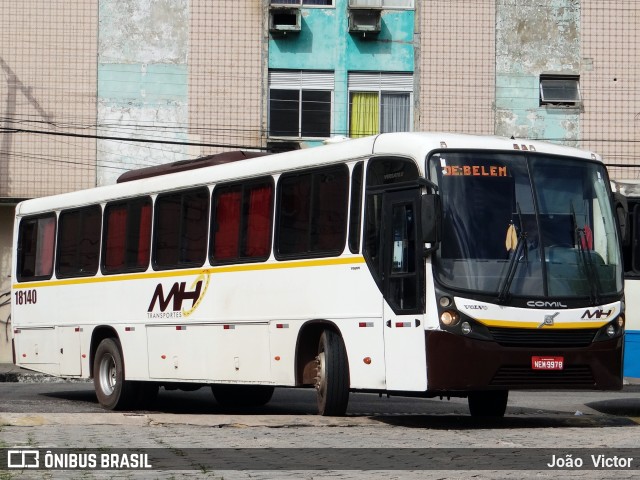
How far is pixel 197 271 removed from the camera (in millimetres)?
16906

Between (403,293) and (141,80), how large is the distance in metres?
19.7

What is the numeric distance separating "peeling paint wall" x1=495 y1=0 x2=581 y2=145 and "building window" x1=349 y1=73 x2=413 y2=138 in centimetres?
225

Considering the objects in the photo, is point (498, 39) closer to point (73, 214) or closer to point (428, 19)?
point (428, 19)

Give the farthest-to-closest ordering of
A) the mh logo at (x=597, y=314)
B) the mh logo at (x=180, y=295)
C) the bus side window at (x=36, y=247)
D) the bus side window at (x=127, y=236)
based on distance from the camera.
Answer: the bus side window at (x=36, y=247) → the bus side window at (x=127, y=236) → the mh logo at (x=180, y=295) → the mh logo at (x=597, y=314)

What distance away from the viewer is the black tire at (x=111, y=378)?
18.2m

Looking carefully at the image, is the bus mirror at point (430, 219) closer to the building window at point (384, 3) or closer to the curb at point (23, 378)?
the curb at point (23, 378)

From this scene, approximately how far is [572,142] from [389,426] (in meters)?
20.2

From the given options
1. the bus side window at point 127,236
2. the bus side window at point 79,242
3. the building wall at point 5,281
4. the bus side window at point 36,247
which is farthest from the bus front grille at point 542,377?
the building wall at point 5,281

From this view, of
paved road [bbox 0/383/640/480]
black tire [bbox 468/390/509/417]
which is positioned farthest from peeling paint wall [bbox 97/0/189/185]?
black tire [bbox 468/390/509/417]

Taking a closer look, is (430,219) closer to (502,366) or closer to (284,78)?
(502,366)

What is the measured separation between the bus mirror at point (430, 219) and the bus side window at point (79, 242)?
23.9 ft

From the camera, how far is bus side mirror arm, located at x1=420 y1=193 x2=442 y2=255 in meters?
13.1

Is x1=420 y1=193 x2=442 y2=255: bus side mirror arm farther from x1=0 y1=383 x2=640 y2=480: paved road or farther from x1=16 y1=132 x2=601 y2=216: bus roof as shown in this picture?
x1=0 y1=383 x2=640 y2=480: paved road

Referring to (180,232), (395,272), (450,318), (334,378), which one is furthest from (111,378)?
(450,318)
